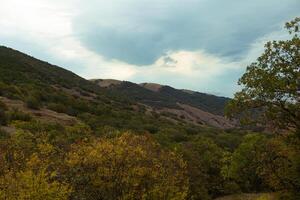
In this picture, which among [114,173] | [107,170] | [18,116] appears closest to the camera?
[107,170]

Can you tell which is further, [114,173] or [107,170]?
[114,173]

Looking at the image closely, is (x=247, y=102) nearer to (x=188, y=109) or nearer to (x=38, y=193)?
(x=38, y=193)

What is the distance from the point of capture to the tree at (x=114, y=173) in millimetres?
24266

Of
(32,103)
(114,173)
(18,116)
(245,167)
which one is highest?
(32,103)

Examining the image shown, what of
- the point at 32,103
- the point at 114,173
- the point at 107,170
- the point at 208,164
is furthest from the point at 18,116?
the point at 107,170

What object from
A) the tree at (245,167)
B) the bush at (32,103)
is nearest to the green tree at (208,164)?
the tree at (245,167)

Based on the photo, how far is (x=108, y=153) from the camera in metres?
24.2

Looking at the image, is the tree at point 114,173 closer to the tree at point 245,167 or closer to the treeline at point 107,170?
the treeline at point 107,170

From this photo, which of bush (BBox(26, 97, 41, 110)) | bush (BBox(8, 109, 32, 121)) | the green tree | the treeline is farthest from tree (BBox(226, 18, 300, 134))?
bush (BBox(26, 97, 41, 110))

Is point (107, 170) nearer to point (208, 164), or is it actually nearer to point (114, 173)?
point (114, 173)

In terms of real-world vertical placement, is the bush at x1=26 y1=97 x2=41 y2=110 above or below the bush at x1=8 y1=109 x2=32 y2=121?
above

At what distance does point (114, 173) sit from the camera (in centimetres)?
2445

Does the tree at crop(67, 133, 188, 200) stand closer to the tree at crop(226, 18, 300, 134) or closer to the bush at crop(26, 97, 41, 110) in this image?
the tree at crop(226, 18, 300, 134)

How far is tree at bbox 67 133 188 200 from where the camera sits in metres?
24.3
